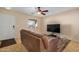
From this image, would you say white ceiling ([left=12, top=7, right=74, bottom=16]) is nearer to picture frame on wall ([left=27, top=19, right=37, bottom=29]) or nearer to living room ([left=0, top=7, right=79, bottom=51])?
living room ([left=0, top=7, right=79, bottom=51])

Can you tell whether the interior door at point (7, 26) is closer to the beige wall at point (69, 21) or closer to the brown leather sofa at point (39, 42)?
the brown leather sofa at point (39, 42)

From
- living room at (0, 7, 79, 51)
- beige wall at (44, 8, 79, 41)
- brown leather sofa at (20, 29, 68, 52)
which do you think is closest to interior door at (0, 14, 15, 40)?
living room at (0, 7, 79, 51)

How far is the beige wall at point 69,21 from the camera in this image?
166cm

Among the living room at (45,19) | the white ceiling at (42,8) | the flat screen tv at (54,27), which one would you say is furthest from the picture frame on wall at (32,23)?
the flat screen tv at (54,27)

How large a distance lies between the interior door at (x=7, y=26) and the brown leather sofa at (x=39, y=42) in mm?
171

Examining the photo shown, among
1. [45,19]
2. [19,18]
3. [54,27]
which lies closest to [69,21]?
[54,27]

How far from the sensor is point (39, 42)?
164 cm

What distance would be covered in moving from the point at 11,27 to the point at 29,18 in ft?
1.09

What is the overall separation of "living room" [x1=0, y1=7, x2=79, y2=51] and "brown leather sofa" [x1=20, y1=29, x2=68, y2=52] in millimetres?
65

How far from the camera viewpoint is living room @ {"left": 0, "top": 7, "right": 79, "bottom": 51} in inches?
65.4

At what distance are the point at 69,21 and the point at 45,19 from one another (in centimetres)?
39

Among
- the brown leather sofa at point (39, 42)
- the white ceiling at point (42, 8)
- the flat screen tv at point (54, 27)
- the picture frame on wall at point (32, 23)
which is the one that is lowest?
the brown leather sofa at point (39, 42)

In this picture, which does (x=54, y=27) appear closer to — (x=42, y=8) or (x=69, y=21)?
(x=69, y=21)
